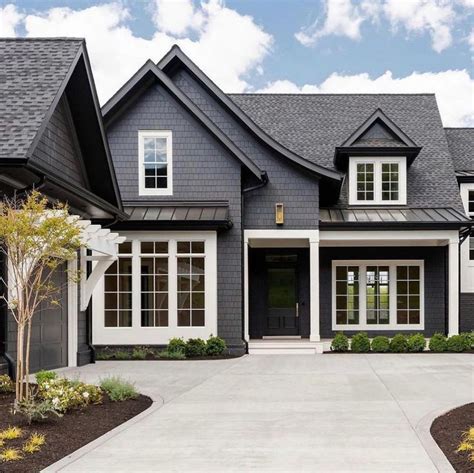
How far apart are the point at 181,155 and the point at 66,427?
11013mm

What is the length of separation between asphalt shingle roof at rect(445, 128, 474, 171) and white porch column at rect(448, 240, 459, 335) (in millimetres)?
5168

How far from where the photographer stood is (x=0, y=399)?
930 centimetres

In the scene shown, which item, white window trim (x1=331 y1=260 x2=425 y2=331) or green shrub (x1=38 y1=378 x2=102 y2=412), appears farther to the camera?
white window trim (x1=331 y1=260 x2=425 y2=331)

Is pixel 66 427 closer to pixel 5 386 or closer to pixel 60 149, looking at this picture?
pixel 5 386

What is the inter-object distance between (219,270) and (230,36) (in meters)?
7.97

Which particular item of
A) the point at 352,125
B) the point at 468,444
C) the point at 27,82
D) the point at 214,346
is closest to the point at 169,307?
the point at 214,346

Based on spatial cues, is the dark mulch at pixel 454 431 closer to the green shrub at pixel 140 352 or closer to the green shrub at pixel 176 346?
the green shrub at pixel 176 346

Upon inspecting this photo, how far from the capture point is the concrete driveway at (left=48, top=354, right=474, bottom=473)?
6.39 metres

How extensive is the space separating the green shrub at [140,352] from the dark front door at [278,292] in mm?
4491

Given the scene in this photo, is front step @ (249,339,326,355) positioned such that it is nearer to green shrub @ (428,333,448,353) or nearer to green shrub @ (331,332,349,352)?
green shrub @ (331,332,349,352)

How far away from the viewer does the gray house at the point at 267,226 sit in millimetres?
17359

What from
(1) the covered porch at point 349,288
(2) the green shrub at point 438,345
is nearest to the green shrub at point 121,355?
(1) the covered porch at point 349,288

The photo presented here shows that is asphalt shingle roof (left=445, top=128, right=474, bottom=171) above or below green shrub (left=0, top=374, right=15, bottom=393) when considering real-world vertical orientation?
above

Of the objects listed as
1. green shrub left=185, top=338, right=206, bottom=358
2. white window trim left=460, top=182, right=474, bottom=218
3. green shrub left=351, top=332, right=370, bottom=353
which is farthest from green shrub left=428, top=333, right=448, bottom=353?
white window trim left=460, top=182, right=474, bottom=218
